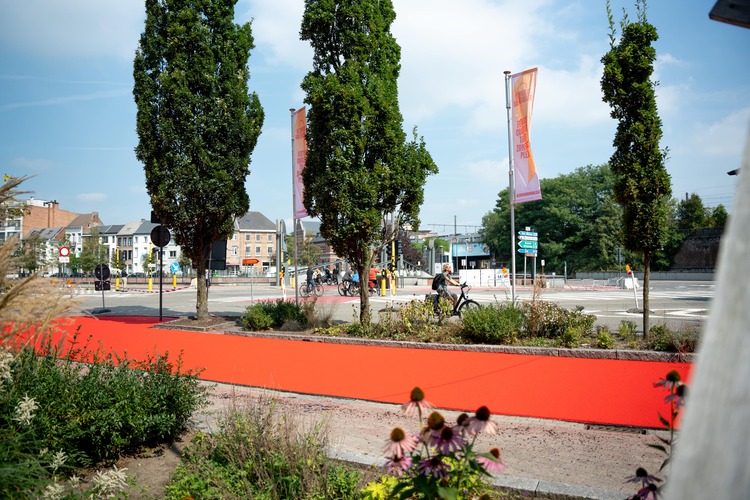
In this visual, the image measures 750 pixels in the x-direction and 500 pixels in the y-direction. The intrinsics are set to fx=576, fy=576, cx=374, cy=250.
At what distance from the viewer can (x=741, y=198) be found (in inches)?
25.8

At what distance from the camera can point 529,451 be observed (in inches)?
197

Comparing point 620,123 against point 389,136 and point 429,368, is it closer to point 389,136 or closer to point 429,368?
point 389,136

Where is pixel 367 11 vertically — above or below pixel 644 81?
above

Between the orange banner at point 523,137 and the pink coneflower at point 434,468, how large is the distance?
11.6 meters

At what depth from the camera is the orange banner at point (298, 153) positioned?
16.2 metres

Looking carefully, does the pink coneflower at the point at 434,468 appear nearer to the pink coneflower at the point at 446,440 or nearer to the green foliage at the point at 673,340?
the pink coneflower at the point at 446,440

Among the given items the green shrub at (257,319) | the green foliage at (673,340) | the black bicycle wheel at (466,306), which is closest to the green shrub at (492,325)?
the black bicycle wheel at (466,306)

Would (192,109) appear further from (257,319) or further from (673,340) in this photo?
(673,340)

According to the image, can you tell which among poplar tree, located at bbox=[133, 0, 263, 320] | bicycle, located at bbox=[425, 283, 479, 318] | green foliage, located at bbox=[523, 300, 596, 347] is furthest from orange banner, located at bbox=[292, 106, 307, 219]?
green foliage, located at bbox=[523, 300, 596, 347]

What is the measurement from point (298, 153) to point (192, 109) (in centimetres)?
306

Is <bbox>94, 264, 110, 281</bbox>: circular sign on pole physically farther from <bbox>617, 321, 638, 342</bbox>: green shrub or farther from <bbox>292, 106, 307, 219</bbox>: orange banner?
<bbox>617, 321, 638, 342</bbox>: green shrub

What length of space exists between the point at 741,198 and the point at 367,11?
13.9 metres

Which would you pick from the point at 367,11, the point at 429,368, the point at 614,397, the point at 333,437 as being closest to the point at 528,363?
the point at 429,368

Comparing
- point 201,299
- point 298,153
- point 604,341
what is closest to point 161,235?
Answer: point 201,299
